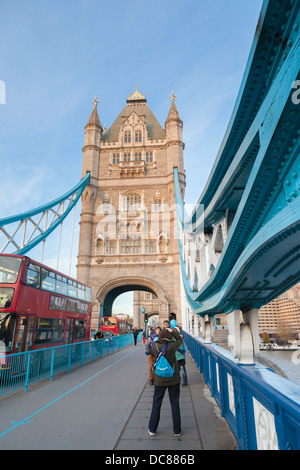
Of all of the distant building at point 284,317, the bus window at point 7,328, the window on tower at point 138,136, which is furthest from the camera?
the distant building at point 284,317

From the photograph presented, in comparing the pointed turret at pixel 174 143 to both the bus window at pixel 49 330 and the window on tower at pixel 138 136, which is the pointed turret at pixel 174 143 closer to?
the window on tower at pixel 138 136

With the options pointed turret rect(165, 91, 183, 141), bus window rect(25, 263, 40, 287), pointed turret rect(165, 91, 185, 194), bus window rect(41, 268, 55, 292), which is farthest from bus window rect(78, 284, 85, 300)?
pointed turret rect(165, 91, 183, 141)

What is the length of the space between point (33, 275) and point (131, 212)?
20.8 m

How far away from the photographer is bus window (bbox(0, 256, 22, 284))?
765cm

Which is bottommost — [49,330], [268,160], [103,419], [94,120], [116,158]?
[103,419]

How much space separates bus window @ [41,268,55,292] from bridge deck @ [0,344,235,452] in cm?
326

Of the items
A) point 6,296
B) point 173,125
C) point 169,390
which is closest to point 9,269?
point 6,296

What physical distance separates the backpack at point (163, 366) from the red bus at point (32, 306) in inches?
205

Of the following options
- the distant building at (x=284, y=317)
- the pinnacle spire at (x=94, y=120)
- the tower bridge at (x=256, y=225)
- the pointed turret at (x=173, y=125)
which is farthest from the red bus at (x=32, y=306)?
the distant building at (x=284, y=317)

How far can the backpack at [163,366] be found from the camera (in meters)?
3.57

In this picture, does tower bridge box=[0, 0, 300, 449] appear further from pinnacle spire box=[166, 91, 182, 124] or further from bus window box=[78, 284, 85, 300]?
pinnacle spire box=[166, 91, 182, 124]

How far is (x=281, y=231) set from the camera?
6.66 ft

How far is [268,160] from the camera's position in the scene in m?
2.16

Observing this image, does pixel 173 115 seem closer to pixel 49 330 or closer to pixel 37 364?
pixel 49 330
